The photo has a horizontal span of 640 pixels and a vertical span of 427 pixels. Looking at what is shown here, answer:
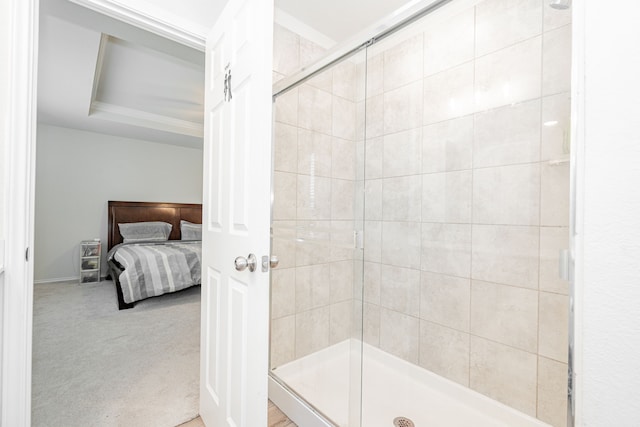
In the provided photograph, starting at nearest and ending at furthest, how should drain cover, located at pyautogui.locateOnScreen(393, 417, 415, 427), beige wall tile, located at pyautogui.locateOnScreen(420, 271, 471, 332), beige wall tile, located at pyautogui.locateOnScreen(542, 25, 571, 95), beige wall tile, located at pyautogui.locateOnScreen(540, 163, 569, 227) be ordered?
beige wall tile, located at pyautogui.locateOnScreen(542, 25, 571, 95) → beige wall tile, located at pyautogui.locateOnScreen(540, 163, 569, 227) → drain cover, located at pyautogui.locateOnScreen(393, 417, 415, 427) → beige wall tile, located at pyautogui.locateOnScreen(420, 271, 471, 332)

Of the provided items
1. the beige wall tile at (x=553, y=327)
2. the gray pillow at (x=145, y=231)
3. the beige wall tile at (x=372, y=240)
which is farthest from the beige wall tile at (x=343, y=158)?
the gray pillow at (x=145, y=231)

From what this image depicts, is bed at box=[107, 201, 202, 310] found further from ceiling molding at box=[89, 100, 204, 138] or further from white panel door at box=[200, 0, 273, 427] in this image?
white panel door at box=[200, 0, 273, 427]

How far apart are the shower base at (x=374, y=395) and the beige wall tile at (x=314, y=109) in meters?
1.46

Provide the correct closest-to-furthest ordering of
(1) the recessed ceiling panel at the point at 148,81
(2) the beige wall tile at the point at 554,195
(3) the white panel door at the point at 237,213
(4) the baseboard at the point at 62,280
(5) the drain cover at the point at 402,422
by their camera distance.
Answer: (3) the white panel door at the point at 237,213 → (2) the beige wall tile at the point at 554,195 → (5) the drain cover at the point at 402,422 → (1) the recessed ceiling panel at the point at 148,81 → (4) the baseboard at the point at 62,280

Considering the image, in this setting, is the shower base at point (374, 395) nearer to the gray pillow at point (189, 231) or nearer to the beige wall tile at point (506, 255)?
the beige wall tile at point (506, 255)

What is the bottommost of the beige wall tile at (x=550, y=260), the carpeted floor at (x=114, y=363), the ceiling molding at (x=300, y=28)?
the carpeted floor at (x=114, y=363)

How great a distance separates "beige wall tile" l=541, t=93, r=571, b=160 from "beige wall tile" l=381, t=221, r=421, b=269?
2.50 feet

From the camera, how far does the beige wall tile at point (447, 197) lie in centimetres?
169

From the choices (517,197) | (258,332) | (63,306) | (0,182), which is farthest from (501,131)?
(63,306)

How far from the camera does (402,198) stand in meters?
1.89

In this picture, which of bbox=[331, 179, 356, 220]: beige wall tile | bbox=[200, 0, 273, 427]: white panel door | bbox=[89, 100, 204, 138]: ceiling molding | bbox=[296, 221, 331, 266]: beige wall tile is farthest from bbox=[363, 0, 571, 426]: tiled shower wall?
bbox=[89, 100, 204, 138]: ceiling molding

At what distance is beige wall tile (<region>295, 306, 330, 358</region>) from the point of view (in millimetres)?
1965

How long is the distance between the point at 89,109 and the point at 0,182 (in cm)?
352

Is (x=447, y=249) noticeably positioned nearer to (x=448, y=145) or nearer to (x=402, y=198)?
(x=402, y=198)
